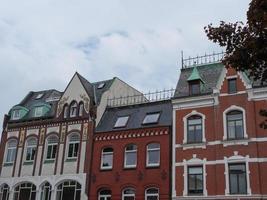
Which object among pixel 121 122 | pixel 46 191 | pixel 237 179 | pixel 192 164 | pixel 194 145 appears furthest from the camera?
pixel 46 191

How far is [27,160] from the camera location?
38688 millimetres

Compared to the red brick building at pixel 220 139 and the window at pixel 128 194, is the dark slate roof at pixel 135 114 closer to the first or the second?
the red brick building at pixel 220 139

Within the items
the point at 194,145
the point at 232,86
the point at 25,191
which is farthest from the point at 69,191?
the point at 232,86

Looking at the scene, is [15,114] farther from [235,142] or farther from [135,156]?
[235,142]

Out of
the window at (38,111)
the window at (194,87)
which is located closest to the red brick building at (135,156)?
the window at (194,87)

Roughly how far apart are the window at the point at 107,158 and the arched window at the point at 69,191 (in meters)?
2.77

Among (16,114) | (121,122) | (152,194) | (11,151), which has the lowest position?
(152,194)

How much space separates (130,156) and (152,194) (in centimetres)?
384

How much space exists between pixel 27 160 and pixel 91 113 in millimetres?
7682

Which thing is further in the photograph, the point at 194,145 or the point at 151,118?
the point at 151,118

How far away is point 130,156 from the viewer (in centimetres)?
3412

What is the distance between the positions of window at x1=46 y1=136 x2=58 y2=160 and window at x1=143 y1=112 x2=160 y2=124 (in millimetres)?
8951

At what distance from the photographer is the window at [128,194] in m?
32.7

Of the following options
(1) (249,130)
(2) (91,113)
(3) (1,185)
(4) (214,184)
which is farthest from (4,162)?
(1) (249,130)
